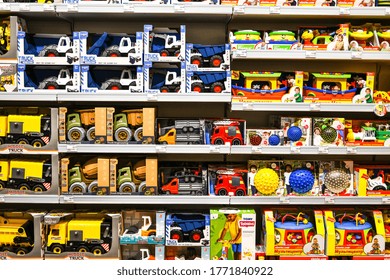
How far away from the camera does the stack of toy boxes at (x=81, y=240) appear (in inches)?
130

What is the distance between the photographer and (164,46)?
3.34 m

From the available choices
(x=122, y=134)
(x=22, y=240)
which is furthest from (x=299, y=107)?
(x=22, y=240)

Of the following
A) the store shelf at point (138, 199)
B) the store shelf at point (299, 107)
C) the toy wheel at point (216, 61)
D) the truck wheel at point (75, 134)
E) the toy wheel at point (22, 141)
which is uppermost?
the toy wheel at point (216, 61)

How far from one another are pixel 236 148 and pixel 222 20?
3.74ft

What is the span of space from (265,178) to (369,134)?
91 centimetres

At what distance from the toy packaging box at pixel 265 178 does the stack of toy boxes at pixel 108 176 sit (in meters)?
0.77

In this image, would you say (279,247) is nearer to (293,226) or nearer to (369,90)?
(293,226)

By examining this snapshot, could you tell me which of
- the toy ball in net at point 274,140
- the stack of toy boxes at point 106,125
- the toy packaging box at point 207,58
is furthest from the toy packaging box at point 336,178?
the stack of toy boxes at point 106,125

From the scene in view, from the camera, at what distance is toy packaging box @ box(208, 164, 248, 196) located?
11.1ft

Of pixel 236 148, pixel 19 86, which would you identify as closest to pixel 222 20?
pixel 236 148

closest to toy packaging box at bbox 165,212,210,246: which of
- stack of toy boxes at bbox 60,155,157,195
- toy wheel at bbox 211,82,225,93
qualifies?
stack of toy boxes at bbox 60,155,157,195

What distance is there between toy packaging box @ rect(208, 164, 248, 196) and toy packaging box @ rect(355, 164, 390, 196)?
0.90 m

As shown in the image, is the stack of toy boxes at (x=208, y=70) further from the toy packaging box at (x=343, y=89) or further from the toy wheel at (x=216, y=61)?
the toy packaging box at (x=343, y=89)

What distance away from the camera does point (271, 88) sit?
11.0ft
